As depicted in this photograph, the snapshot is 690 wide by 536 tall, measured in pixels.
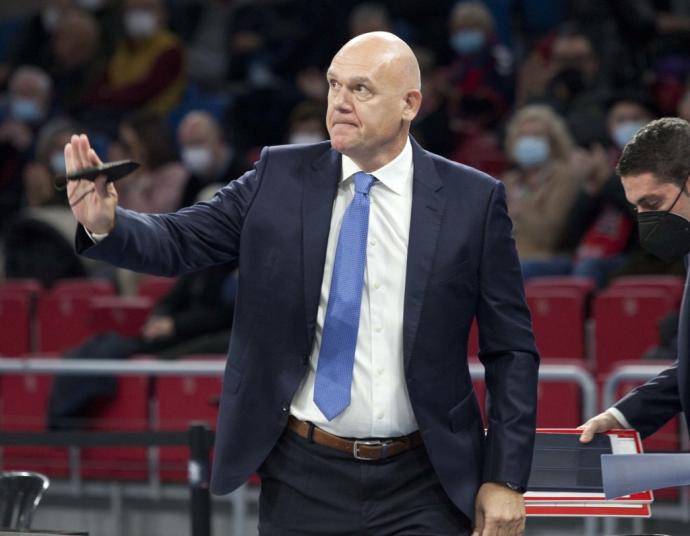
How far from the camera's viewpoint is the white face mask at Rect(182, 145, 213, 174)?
9086 millimetres

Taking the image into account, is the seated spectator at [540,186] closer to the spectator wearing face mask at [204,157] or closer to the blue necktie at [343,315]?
the spectator wearing face mask at [204,157]

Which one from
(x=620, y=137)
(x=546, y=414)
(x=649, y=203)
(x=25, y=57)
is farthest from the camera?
(x=25, y=57)

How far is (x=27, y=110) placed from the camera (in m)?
11.3

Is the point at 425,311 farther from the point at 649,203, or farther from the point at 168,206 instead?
the point at 168,206

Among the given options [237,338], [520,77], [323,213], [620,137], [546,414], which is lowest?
[546,414]

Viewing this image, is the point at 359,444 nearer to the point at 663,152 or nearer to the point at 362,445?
the point at 362,445

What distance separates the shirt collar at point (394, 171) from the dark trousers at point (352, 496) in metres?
0.65

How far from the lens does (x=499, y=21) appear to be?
10.6 meters

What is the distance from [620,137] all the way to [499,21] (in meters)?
2.88

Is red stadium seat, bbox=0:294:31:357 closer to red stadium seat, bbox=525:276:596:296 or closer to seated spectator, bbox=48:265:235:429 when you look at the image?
seated spectator, bbox=48:265:235:429

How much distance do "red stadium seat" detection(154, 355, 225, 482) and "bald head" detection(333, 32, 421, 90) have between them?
3.68 m

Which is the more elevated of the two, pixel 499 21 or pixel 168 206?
pixel 499 21

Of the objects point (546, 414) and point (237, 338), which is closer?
point (237, 338)

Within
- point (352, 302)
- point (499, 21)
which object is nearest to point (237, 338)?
point (352, 302)
